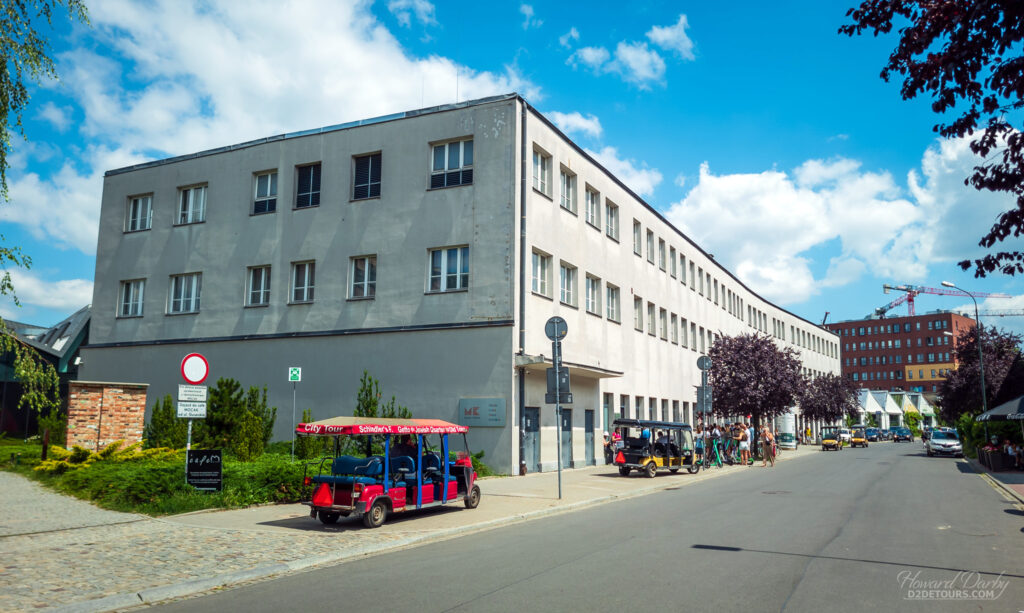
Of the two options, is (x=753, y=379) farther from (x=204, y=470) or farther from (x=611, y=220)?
(x=204, y=470)

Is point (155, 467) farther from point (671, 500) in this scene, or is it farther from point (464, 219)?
point (464, 219)

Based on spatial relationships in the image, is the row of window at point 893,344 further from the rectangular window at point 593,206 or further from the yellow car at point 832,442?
the rectangular window at point 593,206

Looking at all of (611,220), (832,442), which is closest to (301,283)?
(611,220)

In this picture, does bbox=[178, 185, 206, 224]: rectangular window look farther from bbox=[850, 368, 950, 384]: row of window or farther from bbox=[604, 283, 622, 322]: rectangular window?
bbox=[850, 368, 950, 384]: row of window

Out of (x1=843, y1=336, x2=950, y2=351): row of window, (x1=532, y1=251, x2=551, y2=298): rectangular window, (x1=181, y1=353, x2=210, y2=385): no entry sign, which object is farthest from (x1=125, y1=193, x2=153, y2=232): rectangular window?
(x1=843, y1=336, x2=950, y2=351): row of window

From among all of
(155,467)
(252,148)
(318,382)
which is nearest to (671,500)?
(155,467)

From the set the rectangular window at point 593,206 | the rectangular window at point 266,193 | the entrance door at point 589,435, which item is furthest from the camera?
the rectangular window at point 593,206

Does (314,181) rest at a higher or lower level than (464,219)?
higher

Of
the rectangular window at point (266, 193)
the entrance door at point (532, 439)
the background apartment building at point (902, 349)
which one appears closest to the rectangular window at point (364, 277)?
the rectangular window at point (266, 193)

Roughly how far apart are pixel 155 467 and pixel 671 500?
10.7m

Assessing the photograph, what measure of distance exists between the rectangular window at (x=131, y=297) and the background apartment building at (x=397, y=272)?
66 millimetres

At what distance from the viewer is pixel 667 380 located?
3897 centimetres

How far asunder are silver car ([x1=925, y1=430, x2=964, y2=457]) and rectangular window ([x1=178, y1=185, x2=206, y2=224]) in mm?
40174

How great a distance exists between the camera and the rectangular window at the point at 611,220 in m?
31.9
